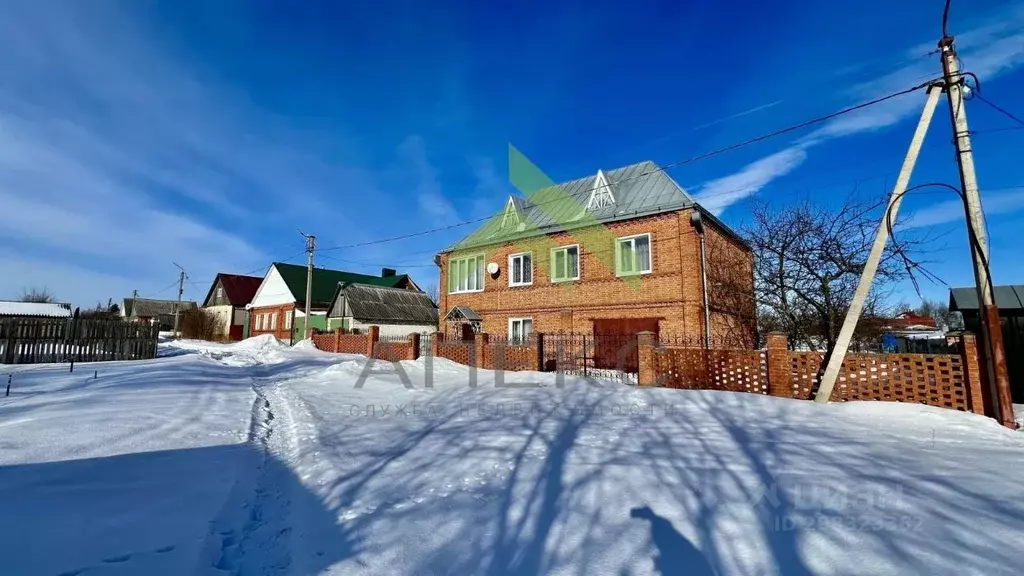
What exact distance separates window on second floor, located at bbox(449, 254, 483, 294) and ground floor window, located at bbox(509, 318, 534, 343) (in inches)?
94.9

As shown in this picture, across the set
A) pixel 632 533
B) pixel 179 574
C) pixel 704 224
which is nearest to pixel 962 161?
pixel 704 224

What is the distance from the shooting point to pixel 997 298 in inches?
409

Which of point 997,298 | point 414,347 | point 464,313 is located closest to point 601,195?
point 464,313

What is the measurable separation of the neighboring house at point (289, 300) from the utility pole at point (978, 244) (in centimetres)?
3192

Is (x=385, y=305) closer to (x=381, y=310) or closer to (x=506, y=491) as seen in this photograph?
(x=381, y=310)

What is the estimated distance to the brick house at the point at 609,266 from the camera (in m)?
14.3

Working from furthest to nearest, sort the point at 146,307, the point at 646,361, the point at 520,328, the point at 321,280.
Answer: the point at 146,307 < the point at 321,280 < the point at 520,328 < the point at 646,361

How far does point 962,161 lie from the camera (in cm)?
731

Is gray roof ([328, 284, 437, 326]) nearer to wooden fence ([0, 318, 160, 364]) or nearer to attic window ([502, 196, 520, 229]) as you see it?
wooden fence ([0, 318, 160, 364])

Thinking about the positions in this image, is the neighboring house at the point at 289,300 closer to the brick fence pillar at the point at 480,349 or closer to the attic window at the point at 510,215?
the attic window at the point at 510,215

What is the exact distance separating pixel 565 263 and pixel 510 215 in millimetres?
4166

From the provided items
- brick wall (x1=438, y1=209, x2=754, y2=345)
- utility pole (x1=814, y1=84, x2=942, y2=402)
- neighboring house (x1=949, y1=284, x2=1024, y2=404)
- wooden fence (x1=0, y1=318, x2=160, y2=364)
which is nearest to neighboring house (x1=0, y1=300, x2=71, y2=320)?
wooden fence (x1=0, y1=318, x2=160, y2=364)

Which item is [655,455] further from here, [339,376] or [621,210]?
[621,210]

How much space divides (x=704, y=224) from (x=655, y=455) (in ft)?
37.5
